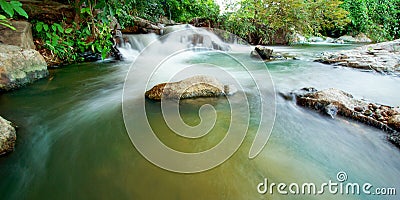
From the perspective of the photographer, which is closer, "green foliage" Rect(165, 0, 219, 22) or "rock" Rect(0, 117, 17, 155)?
"rock" Rect(0, 117, 17, 155)

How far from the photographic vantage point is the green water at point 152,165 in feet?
4.33

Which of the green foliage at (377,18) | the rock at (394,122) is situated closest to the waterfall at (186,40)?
the rock at (394,122)

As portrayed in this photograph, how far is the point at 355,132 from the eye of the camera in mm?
2004

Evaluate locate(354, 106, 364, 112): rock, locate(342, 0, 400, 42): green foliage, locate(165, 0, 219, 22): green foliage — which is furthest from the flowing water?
locate(342, 0, 400, 42): green foliage

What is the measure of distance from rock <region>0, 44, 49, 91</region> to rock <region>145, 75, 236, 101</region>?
241 cm

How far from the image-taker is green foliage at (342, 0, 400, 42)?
15938mm

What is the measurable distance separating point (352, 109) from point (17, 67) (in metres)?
5.23

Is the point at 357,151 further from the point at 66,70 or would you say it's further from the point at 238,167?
the point at 66,70

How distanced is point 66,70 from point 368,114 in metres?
5.83

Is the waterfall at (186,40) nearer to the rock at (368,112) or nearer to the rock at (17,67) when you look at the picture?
the rock at (17,67)

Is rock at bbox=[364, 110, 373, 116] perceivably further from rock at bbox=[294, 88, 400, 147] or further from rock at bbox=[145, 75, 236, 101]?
rock at bbox=[145, 75, 236, 101]

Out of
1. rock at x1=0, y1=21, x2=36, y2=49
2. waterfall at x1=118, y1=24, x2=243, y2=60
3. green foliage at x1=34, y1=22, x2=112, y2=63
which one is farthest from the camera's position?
waterfall at x1=118, y1=24, x2=243, y2=60

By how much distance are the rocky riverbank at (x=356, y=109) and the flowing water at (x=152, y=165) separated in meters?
0.10

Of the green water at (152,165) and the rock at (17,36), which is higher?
the rock at (17,36)
